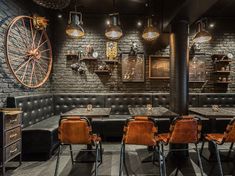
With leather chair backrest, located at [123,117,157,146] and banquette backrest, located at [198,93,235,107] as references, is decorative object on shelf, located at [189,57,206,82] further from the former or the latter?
leather chair backrest, located at [123,117,157,146]

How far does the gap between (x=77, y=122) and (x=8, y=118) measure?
988 mm

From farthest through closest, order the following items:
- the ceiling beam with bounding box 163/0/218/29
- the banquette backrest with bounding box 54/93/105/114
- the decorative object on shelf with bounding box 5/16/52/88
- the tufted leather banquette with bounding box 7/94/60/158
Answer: the banquette backrest with bounding box 54/93/105/114 < the decorative object on shelf with bounding box 5/16/52/88 < the tufted leather banquette with bounding box 7/94/60/158 < the ceiling beam with bounding box 163/0/218/29

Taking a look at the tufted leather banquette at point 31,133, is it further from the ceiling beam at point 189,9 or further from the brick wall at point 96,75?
the ceiling beam at point 189,9

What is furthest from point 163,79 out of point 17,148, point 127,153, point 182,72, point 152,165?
point 17,148

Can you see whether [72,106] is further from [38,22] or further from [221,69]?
[221,69]

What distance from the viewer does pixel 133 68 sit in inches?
211

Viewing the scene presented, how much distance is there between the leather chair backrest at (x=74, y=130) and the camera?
8.41 feet

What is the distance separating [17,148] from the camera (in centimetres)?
306

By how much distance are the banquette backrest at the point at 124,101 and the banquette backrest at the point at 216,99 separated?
4.31 ft

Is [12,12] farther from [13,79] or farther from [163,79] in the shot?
[163,79]

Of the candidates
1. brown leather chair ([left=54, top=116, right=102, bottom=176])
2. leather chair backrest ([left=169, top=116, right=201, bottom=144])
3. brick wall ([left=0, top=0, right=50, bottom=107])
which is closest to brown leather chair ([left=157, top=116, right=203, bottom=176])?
leather chair backrest ([left=169, top=116, right=201, bottom=144])

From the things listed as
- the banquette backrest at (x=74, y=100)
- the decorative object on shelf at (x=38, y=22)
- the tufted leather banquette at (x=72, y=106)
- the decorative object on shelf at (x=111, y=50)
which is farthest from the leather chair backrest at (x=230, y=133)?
the decorative object on shelf at (x=38, y=22)

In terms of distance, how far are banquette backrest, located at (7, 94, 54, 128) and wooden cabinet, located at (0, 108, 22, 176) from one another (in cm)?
39

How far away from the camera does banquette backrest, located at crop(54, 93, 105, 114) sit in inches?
199
